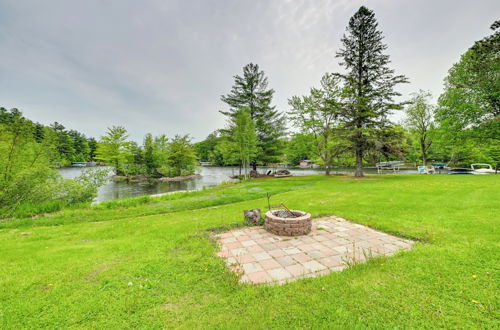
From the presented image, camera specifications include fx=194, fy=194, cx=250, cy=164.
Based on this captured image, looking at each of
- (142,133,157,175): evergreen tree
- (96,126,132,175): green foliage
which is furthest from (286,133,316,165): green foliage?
(96,126,132,175): green foliage

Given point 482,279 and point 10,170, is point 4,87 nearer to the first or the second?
point 10,170

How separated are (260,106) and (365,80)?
10.8 meters

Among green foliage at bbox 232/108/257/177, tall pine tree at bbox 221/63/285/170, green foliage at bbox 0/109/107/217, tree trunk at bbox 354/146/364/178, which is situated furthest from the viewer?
tall pine tree at bbox 221/63/285/170

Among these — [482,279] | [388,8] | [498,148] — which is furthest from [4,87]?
[498,148]

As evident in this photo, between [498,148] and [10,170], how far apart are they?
33.3 meters

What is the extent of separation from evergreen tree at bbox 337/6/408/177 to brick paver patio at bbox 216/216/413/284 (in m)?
11.8

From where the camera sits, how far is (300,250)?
3.64m

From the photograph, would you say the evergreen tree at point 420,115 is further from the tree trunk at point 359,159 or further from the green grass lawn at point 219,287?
the green grass lawn at point 219,287

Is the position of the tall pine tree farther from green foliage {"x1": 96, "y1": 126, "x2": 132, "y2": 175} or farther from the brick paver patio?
the brick paver patio

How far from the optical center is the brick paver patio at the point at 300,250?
294cm

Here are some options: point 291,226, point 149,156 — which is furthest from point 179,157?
point 291,226

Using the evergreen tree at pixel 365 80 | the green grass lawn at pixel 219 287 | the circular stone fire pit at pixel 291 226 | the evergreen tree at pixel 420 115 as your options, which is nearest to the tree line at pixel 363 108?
the evergreen tree at pixel 365 80

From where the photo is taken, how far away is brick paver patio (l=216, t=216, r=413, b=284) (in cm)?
294

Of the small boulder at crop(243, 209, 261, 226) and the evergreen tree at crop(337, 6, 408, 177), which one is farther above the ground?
the evergreen tree at crop(337, 6, 408, 177)
